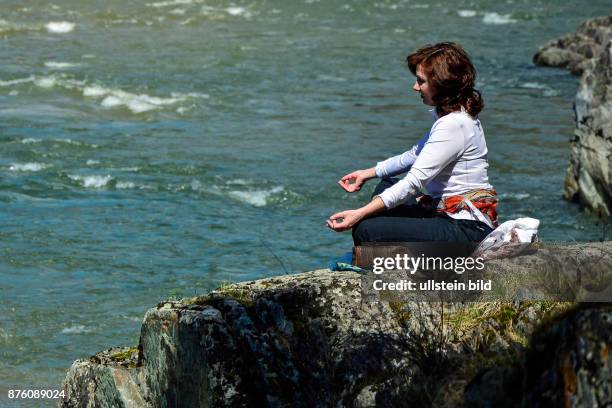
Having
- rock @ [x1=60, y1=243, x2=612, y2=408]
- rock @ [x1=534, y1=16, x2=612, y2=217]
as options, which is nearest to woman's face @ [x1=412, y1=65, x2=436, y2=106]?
rock @ [x1=60, y1=243, x2=612, y2=408]

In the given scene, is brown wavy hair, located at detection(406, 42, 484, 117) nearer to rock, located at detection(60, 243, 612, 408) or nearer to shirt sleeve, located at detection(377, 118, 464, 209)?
shirt sleeve, located at detection(377, 118, 464, 209)

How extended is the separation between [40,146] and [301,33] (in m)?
14.6

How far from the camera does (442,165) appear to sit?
21.8ft

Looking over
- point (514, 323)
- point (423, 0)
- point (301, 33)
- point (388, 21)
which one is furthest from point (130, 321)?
point (423, 0)

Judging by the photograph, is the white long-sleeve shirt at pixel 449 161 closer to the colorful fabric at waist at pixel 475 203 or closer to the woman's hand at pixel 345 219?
the colorful fabric at waist at pixel 475 203

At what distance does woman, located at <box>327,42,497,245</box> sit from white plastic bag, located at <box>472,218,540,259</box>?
122 mm

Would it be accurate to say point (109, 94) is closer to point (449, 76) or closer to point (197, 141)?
point (197, 141)

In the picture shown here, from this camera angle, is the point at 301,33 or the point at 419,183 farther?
the point at 301,33

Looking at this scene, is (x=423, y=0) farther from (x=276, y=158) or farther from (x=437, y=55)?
(x=437, y=55)

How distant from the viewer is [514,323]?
6051 mm

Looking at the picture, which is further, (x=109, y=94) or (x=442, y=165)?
(x=109, y=94)

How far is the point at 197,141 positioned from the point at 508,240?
589 inches

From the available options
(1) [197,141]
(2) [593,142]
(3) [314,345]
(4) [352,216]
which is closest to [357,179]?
(4) [352,216]

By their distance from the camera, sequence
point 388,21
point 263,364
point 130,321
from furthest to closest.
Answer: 1. point 388,21
2. point 130,321
3. point 263,364
